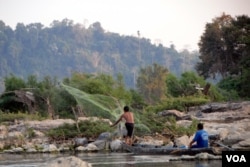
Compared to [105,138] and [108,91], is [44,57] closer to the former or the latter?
[108,91]

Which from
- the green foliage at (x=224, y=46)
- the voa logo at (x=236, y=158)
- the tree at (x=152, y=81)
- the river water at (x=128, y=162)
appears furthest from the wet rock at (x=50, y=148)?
the tree at (x=152, y=81)

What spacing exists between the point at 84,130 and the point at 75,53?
117978mm

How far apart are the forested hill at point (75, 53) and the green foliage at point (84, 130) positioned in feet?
329

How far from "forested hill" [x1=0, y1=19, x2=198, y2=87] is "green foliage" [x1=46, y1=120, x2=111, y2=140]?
10037 centimetres

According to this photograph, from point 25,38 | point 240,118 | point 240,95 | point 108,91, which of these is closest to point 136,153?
point 240,118

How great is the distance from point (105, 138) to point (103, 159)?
4915 millimetres

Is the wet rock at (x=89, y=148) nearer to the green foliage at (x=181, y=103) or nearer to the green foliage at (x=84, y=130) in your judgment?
the green foliage at (x=84, y=130)

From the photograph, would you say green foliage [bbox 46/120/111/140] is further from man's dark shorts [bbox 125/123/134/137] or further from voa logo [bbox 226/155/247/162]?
voa logo [bbox 226/155/247/162]

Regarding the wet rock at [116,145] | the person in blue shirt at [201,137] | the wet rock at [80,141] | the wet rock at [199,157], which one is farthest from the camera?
the wet rock at [80,141]

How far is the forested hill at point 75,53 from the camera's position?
440 feet

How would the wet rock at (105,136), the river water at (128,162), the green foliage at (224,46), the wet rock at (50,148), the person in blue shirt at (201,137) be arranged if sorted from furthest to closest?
the green foliage at (224,46) < the wet rock at (105,136) < the wet rock at (50,148) < the person in blue shirt at (201,137) < the river water at (128,162)

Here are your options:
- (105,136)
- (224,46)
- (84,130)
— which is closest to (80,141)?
(84,130)

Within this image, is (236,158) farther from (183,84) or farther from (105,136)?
(183,84)

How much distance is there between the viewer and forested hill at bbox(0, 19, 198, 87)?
134 m
